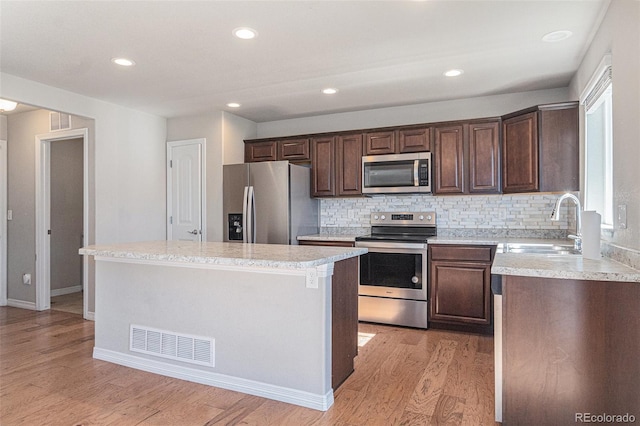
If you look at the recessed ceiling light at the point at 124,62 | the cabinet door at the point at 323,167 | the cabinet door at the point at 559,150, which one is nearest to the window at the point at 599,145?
the cabinet door at the point at 559,150

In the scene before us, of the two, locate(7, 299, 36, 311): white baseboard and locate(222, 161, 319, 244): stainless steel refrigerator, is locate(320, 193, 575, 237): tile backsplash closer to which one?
locate(222, 161, 319, 244): stainless steel refrigerator

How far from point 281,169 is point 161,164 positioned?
5.54 feet

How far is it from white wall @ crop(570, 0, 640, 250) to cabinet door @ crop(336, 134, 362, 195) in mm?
2451

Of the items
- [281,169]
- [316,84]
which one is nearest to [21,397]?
[281,169]

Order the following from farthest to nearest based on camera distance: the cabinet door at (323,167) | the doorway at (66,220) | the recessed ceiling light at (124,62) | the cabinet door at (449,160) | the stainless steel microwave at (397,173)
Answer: the doorway at (66,220)
the cabinet door at (323,167)
the stainless steel microwave at (397,173)
the cabinet door at (449,160)
the recessed ceiling light at (124,62)

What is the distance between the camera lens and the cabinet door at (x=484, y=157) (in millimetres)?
3926

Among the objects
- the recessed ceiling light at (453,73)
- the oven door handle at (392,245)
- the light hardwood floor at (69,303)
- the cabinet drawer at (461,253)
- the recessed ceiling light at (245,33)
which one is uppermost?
the recessed ceiling light at (245,33)

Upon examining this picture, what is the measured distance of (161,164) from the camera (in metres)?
5.03

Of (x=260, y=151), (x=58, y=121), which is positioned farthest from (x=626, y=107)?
Answer: (x=58, y=121)

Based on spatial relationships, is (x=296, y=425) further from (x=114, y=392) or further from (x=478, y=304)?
(x=478, y=304)

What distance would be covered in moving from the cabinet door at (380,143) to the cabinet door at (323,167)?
42 centimetres

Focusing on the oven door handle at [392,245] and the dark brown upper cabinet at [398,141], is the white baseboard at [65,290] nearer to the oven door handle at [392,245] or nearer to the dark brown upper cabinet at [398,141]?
the oven door handle at [392,245]

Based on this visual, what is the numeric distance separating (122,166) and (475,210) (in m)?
3.90

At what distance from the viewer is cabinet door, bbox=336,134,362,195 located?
178 inches
